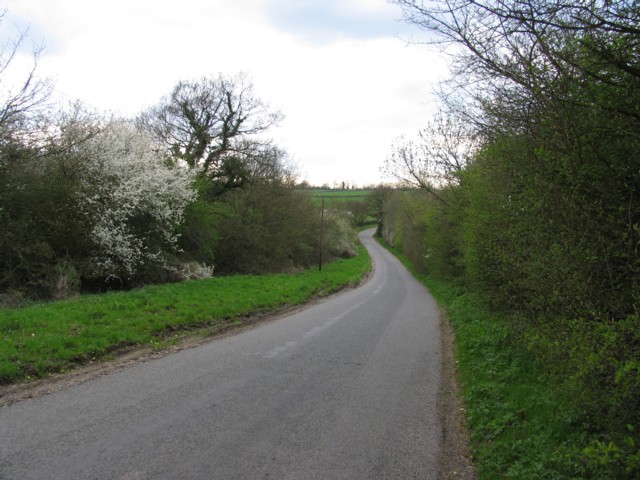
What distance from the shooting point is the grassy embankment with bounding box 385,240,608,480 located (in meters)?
3.91

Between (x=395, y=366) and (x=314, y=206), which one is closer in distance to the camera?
(x=395, y=366)

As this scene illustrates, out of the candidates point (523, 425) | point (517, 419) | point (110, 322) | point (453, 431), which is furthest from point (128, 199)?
point (523, 425)

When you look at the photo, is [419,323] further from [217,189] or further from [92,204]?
[217,189]

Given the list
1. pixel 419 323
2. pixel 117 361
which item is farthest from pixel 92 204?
pixel 419 323

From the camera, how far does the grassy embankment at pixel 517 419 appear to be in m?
3.91

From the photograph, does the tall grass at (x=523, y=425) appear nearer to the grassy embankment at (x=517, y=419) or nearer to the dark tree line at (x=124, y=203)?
the grassy embankment at (x=517, y=419)

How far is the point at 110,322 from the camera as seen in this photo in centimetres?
960

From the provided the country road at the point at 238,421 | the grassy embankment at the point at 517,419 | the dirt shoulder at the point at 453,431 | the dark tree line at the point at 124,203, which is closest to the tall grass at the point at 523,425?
the grassy embankment at the point at 517,419

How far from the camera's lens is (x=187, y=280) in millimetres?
Result: 18141

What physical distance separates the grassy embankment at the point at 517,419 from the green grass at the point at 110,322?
6183 mm

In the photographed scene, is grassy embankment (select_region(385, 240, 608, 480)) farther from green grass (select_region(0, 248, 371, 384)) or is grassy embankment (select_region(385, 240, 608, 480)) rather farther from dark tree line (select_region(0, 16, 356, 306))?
dark tree line (select_region(0, 16, 356, 306))

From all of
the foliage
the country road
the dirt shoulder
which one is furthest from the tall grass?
the foliage

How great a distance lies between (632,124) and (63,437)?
20.7ft

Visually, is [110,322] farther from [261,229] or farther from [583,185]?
[261,229]
